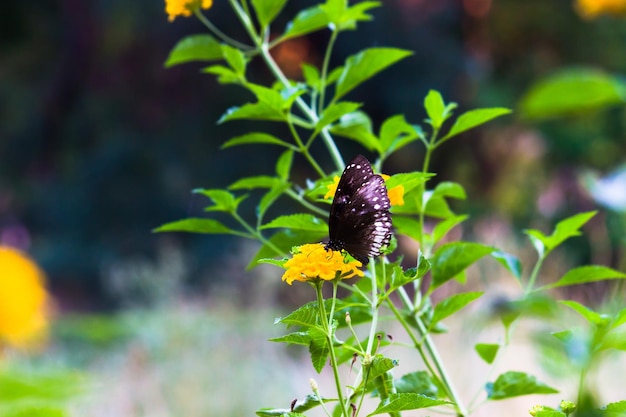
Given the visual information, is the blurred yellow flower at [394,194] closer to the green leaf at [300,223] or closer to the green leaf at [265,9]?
the green leaf at [300,223]

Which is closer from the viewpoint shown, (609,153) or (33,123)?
(609,153)

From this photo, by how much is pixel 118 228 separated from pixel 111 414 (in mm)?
3354

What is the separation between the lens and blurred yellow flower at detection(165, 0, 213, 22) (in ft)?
2.33

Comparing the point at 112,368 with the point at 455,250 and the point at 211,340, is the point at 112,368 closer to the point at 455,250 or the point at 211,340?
the point at 211,340

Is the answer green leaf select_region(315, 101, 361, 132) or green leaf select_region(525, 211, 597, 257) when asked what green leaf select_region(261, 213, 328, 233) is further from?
green leaf select_region(525, 211, 597, 257)

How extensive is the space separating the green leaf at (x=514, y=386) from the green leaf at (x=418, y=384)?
5cm

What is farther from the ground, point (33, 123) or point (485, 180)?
point (33, 123)

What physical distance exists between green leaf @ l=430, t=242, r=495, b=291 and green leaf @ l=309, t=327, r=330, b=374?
0.19 meters

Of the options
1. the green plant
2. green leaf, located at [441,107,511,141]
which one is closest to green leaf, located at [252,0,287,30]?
the green plant

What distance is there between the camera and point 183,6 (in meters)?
0.72

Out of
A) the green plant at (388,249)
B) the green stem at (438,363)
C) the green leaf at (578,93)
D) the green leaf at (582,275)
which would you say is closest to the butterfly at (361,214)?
the green plant at (388,249)

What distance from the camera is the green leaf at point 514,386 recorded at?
649 millimetres

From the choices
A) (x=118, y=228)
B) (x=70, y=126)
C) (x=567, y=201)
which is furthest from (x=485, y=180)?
(x=70, y=126)

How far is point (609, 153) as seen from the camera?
215 inches
